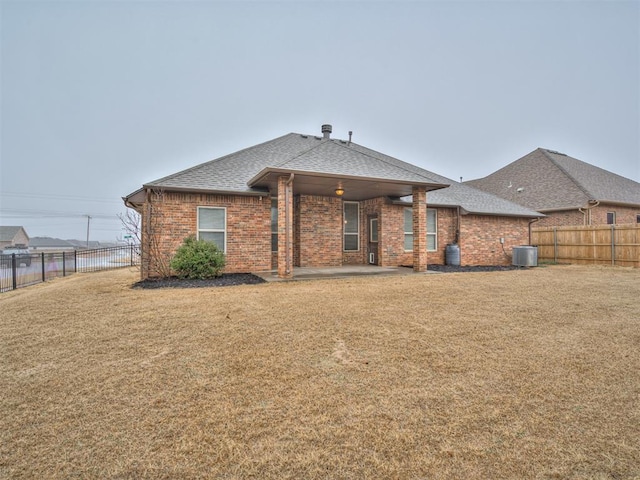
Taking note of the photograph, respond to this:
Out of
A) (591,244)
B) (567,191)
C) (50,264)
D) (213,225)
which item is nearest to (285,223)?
(213,225)

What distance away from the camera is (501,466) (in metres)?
1.88

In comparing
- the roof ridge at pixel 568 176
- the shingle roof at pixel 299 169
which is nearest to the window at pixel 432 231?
the shingle roof at pixel 299 169

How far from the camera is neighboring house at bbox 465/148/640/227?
18062 mm

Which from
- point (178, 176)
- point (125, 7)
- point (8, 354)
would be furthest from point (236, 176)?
point (125, 7)

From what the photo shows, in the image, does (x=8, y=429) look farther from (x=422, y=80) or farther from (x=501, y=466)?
(x=422, y=80)

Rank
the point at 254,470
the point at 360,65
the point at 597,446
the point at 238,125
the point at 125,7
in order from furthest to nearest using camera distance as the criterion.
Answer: the point at 238,125 < the point at 360,65 < the point at 125,7 < the point at 597,446 < the point at 254,470

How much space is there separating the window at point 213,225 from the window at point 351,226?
5.13 m

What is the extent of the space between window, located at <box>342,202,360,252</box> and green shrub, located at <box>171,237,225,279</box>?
225 inches

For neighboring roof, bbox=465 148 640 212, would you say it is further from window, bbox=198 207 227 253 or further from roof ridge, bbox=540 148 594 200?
window, bbox=198 207 227 253

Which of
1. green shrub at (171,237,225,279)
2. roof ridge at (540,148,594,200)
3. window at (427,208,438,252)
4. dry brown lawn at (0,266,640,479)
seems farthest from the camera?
roof ridge at (540,148,594,200)

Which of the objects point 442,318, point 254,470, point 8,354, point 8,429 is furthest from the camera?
point 442,318

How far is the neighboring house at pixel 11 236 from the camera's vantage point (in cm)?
4727

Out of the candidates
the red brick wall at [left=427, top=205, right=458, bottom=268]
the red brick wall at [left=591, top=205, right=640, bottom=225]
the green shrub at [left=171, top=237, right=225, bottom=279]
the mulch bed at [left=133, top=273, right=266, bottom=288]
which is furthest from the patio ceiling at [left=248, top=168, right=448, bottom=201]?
the red brick wall at [left=591, top=205, right=640, bottom=225]

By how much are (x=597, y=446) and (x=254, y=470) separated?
222 cm
